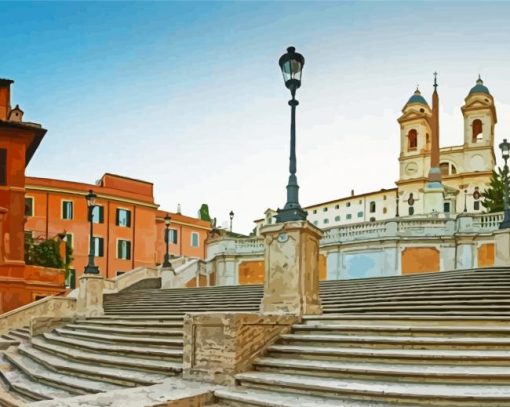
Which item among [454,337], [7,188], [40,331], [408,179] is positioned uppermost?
[408,179]

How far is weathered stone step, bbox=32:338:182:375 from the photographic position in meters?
9.55

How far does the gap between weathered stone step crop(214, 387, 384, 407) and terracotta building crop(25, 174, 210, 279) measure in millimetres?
40863

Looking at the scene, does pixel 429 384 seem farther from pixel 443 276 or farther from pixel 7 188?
pixel 7 188

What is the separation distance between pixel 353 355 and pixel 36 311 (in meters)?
19.2

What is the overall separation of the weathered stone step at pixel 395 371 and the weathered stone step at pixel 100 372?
2063 mm

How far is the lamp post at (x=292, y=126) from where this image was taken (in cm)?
1133

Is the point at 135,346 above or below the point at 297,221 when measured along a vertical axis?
below

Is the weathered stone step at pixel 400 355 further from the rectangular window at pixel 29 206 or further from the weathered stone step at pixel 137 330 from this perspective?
the rectangular window at pixel 29 206

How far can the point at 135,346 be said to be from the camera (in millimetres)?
11711

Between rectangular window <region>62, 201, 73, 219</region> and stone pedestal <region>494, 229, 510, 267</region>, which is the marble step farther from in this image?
rectangular window <region>62, 201, 73, 219</region>

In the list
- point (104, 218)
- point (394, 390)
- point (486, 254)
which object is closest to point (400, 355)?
point (394, 390)

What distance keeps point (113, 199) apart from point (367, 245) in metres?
26.0

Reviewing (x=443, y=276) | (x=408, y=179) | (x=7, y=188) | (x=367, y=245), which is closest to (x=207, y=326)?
(x=443, y=276)

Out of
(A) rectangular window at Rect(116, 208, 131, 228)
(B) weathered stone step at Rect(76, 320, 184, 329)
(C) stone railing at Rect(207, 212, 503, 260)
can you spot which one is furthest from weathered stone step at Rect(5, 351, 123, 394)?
(A) rectangular window at Rect(116, 208, 131, 228)
